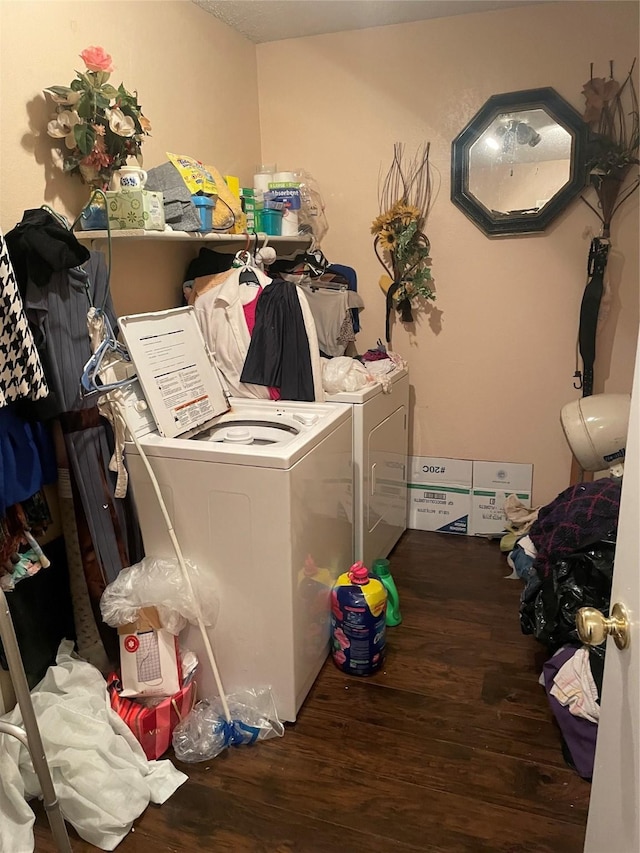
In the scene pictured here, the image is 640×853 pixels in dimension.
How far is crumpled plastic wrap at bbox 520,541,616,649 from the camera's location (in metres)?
1.79

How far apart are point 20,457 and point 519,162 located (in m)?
2.41

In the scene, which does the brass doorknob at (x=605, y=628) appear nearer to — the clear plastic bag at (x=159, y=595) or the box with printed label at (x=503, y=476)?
the clear plastic bag at (x=159, y=595)

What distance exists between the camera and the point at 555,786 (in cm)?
167

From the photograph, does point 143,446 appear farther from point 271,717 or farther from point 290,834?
point 290,834

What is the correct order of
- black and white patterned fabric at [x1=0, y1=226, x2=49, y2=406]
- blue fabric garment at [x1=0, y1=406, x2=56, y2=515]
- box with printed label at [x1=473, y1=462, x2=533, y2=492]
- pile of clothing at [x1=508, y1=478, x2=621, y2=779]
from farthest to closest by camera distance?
1. box with printed label at [x1=473, y1=462, x2=533, y2=492]
2. pile of clothing at [x1=508, y1=478, x2=621, y2=779]
3. blue fabric garment at [x1=0, y1=406, x2=56, y2=515]
4. black and white patterned fabric at [x1=0, y1=226, x2=49, y2=406]

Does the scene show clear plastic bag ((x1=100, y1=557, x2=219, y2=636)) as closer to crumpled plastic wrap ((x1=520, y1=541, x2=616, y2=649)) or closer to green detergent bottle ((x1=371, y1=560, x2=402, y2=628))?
green detergent bottle ((x1=371, y1=560, x2=402, y2=628))

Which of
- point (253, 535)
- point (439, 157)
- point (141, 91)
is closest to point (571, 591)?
point (253, 535)

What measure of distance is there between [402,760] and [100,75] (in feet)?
7.11

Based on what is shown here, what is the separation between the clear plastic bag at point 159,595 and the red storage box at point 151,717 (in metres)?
0.19

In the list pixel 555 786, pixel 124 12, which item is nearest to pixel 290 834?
pixel 555 786

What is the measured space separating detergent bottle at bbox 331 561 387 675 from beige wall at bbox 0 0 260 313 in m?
1.31

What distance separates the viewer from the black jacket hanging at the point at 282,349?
2316 mm

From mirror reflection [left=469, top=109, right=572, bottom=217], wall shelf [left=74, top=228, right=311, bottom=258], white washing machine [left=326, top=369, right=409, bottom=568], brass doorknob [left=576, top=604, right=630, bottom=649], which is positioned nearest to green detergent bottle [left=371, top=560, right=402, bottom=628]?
white washing machine [left=326, top=369, right=409, bottom=568]

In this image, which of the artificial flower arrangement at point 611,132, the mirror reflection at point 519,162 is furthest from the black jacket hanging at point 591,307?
the mirror reflection at point 519,162
